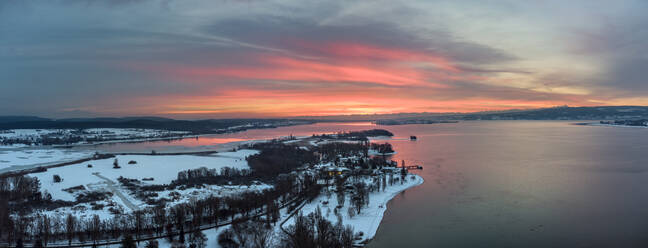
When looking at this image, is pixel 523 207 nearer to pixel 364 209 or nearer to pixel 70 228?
pixel 364 209

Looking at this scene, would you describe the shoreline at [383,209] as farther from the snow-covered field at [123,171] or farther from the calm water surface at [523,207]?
the snow-covered field at [123,171]

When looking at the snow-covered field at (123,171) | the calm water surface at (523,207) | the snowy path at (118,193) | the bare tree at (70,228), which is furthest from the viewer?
the snow-covered field at (123,171)

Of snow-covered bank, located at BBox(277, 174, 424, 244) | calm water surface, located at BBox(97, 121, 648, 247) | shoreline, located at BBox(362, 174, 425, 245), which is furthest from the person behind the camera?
snow-covered bank, located at BBox(277, 174, 424, 244)

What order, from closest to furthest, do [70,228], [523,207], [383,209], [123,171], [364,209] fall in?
[70,228] < [523,207] < [364,209] < [383,209] < [123,171]

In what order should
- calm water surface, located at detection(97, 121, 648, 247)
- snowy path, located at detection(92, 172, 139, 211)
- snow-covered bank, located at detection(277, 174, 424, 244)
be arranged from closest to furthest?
calm water surface, located at detection(97, 121, 648, 247), snow-covered bank, located at detection(277, 174, 424, 244), snowy path, located at detection(92, 172, 139, 211)

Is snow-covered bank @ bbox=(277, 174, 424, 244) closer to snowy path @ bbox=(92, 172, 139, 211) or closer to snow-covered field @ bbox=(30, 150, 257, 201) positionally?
snowy path @ bbox=(92, 172, 139, 211)

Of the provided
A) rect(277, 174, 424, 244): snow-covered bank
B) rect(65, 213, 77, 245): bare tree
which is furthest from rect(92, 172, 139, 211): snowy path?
rect(277, 174, 424, 244): snow-covered bank

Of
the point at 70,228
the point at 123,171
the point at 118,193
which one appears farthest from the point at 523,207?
the point at 123,171

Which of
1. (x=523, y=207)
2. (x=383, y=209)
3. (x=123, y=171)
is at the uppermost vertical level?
(x=523, y=207)

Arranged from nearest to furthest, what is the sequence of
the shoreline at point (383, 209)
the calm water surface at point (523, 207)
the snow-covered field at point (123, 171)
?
the calm water surface at point (523, 207), the shoreline at point (383, 209), the snow-covered field at point (123, 171)

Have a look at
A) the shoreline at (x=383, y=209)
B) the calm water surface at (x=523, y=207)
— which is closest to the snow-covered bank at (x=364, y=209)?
the shoreline at (x=383, y=209)

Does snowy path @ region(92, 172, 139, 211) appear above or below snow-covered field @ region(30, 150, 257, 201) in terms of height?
below

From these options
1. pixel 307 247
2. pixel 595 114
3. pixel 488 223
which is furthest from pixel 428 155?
pixel 595 114
